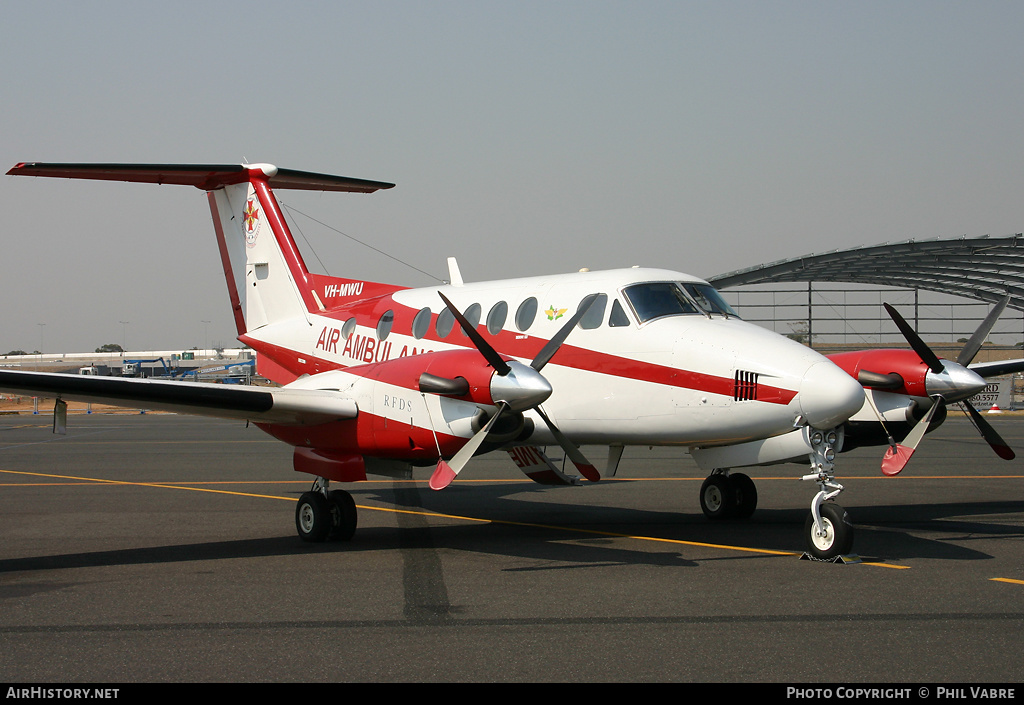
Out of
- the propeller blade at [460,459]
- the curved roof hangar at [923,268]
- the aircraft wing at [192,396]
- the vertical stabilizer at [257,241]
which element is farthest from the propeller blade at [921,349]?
the curved roof hangar at [923,268]

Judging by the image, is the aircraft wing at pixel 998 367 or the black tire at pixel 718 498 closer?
the black tire at pixel 718 498

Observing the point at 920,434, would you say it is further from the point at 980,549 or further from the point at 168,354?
the point at 168,354

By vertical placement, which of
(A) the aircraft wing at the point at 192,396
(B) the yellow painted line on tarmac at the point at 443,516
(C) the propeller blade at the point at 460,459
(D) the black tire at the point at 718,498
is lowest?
(B) the yellow painted line on tarmac at the point at 443,516

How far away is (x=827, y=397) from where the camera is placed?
819 centimetres

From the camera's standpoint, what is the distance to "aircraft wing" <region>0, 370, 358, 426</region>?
898 cm

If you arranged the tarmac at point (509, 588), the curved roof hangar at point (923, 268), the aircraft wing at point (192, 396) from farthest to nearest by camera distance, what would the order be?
the curved roof hangar at point (923, 268)
the aircraft wing at point (192, 396)
the tarmac at point (509, 588)

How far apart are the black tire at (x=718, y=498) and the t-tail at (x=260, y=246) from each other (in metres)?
5.82

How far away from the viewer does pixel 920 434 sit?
10.2 meters

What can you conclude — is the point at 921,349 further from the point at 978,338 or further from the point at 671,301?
the point at 671,301

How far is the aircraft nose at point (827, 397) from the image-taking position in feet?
26.8

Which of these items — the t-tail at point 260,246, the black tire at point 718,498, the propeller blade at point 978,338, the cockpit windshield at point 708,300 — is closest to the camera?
the cockpit windshield at point 708,300

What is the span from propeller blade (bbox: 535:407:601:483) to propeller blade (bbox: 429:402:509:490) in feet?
2.75

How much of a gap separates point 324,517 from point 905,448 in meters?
6.58

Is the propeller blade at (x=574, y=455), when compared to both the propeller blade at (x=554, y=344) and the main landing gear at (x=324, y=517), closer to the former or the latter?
the propeller blade at (x=554, y=344)
